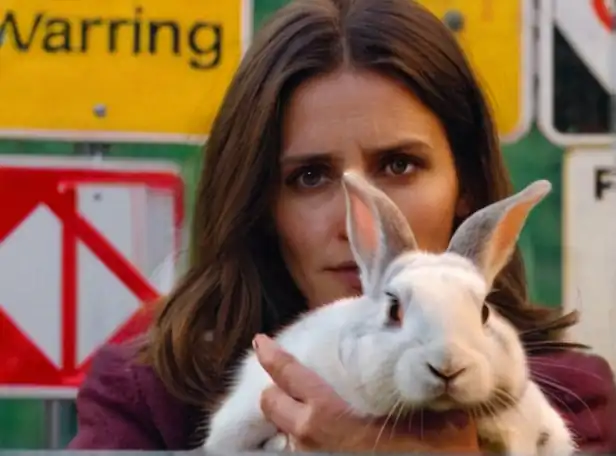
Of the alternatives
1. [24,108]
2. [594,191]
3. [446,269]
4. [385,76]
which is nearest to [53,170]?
[24,108]

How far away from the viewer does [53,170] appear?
4.97 ft

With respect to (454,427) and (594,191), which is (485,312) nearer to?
(454,427)

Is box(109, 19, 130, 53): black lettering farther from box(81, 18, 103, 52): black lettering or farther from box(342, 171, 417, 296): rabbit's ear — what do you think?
box(342, 171, 417, 296): rabbit's ear

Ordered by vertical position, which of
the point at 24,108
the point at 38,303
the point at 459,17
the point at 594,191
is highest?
the point at 459,17

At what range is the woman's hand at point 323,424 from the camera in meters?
1.28

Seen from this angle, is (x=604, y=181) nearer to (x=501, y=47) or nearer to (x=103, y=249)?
(x=501, y=47)

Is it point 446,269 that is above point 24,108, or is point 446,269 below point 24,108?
below

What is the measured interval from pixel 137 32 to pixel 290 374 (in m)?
0.53

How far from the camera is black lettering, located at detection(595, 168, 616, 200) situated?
4.91 ft

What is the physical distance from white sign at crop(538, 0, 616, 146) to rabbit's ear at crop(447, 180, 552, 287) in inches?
10.1

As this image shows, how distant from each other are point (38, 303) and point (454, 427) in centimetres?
63

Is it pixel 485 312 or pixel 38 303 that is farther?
pixel 38 303

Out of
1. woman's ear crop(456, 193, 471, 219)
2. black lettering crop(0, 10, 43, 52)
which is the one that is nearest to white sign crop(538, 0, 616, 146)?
woman's ear crop(456, 193, 471, 219)

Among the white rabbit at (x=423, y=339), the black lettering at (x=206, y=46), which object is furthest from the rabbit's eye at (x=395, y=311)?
the black lettering at (x=206, y=46)
